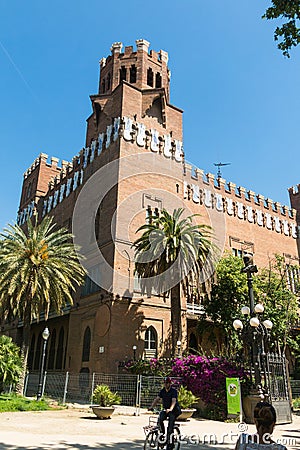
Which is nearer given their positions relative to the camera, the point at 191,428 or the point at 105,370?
the point at 191,428

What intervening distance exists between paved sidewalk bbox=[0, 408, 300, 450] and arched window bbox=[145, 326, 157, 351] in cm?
710

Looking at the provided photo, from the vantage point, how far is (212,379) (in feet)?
52.4

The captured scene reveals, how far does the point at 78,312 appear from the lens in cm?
2575

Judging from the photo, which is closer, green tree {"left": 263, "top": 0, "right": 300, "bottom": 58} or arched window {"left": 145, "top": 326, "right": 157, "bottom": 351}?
green tree {"left": 263, "top": 0, "right": 300, "bottom": 58}

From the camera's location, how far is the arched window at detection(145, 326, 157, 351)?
882 inches

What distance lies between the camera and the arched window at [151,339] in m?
22.4

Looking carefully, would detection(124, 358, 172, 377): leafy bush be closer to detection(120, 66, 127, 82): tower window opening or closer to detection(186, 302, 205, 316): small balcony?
detection(186, 302, 205, 316): small balcony

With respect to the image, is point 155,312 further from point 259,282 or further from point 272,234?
point 272,234

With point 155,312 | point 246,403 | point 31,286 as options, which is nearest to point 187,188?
point 155,312

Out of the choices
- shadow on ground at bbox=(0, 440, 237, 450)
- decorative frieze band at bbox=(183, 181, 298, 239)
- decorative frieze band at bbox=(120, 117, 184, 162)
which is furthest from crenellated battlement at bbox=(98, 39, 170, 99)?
shadow on ground at bbox=(0, 440, 237, 450)

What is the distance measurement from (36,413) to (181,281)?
900cm

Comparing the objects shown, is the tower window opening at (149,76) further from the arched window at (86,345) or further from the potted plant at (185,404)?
the potted plant at (185,404)

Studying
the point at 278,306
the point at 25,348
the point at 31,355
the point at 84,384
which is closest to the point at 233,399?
the point at 84,384

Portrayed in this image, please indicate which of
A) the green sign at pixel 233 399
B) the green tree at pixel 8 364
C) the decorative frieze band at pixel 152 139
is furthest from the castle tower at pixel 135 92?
the green sign at pixel 233 399
